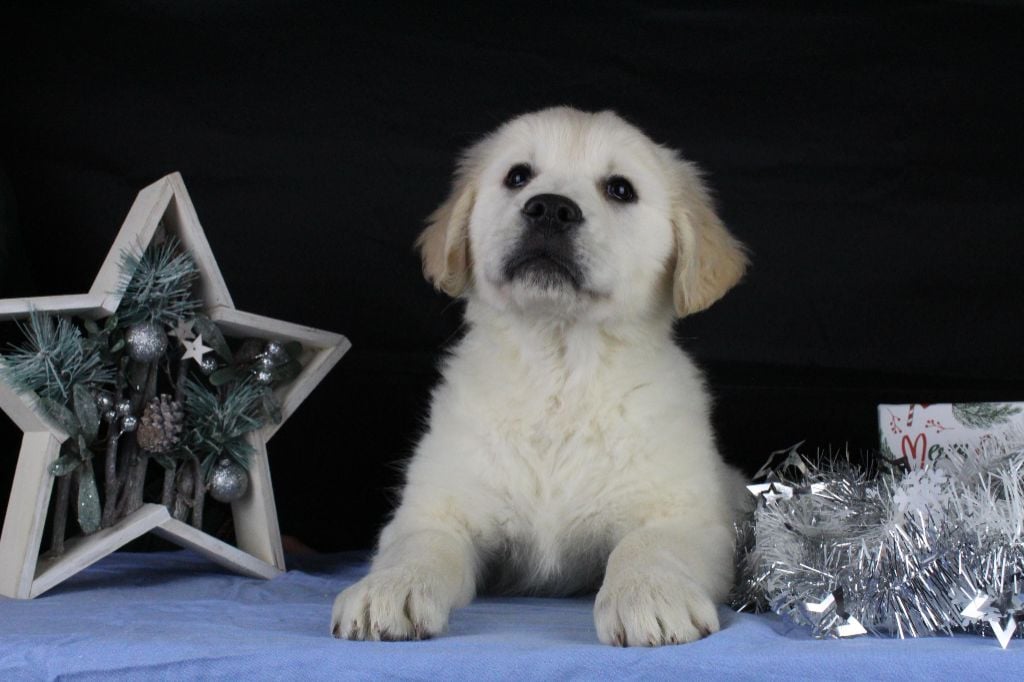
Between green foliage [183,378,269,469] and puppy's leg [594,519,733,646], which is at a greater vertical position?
green foliage [183,378,269,469]

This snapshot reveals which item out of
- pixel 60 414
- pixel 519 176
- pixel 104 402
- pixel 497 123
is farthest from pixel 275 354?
pixel 497 123

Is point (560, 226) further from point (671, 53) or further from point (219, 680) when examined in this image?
point (671, 53)

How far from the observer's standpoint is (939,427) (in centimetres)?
266

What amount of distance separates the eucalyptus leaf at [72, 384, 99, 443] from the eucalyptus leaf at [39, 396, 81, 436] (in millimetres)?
16

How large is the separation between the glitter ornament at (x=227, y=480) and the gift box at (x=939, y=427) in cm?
154

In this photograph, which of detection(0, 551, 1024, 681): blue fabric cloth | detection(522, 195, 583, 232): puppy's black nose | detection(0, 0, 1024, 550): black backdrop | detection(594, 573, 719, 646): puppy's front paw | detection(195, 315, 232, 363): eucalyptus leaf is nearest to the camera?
detection(0, 551, 1024, 681): blue fabric cloth

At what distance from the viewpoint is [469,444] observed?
2.56 meters

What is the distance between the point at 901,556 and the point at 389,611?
88 cm

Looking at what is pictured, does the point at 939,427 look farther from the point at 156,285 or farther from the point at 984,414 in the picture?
the point at 156,285

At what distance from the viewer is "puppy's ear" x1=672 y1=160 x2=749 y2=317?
2.62 meters

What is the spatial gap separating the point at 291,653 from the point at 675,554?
0.77 meters

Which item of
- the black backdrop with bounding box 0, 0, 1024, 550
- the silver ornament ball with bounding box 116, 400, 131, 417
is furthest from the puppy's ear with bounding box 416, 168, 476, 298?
the black backdrop with bounding box 0, 0, 1024, 550

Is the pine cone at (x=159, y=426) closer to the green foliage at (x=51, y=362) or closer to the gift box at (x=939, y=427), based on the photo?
the green foliage at (x=51, y=362)

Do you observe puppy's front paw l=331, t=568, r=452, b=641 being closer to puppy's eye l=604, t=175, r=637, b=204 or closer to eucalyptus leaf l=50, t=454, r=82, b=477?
eucalyptus leaf l=50, t=454, r=82, b=477
